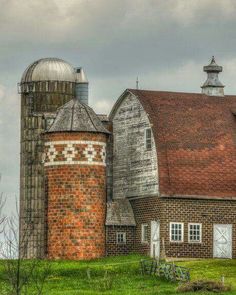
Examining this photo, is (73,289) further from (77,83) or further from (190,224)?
(77,83)

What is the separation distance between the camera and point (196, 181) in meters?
73.1

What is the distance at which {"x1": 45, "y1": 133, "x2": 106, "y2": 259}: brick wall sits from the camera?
240ft

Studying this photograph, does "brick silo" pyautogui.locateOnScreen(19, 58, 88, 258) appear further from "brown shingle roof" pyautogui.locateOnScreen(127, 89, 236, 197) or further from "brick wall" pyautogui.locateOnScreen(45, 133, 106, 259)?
"brown shingle roof" pyautogui.locateOnScreen(127, 89, 236, 197)

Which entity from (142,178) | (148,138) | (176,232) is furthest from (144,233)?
(148,138)

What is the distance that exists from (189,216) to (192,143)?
4.02m

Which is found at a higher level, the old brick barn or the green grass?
the old brick barn

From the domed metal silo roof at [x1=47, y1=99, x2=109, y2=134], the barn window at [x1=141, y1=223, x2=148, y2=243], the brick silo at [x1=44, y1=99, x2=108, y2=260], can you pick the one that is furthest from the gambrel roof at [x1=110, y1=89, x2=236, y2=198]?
the brick silo at [x1=44, y1=99, x2=108, y2=260]

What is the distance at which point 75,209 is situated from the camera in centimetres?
7312

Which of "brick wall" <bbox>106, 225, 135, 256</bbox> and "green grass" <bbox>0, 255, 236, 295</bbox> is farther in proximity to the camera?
"brick wall" <bbox>106, 225, 135, 256</bbox>

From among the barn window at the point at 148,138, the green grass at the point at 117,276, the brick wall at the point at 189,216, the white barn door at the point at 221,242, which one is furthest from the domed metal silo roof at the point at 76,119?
the white barn door at the point at 221,242

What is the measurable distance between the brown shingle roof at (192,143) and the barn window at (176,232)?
1.64 metres

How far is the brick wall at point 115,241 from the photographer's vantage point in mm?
74625

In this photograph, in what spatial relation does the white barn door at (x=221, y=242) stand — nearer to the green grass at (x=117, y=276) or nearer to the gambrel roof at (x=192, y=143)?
the gambrel roof at (x=192, y=143)

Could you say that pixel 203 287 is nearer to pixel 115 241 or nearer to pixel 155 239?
pixel 155 239
